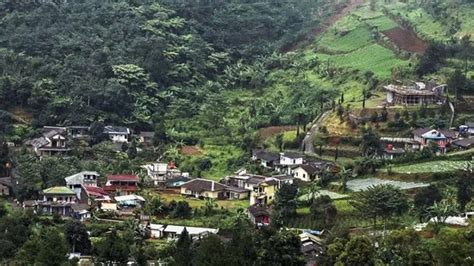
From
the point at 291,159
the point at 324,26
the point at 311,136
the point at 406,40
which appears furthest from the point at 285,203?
the point at 324,26

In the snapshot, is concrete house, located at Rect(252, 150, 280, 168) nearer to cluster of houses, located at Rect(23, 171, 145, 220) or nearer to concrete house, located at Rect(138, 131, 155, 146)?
cluster of houses, located at Rect(23, 171, 145, 220)

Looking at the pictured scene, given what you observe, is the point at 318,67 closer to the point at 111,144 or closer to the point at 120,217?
the point at 111,144

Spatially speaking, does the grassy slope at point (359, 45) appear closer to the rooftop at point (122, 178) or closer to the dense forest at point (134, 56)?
the dense forest at point (134, 56)

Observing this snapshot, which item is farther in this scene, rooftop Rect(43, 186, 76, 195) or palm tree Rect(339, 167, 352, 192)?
rooftop Rect(43, 186, 76, 195)

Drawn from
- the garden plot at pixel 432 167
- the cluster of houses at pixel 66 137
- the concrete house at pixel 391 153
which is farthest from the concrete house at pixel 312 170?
the cluster of houses at pixel 66 137

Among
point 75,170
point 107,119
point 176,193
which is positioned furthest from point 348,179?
point 107,119

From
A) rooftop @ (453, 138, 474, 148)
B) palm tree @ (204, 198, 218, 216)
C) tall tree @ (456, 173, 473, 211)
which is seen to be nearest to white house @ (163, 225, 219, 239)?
palm tree @ (204, 198, 218, 216)

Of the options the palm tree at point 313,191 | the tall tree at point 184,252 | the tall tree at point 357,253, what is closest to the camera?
the tall tree at point 357,253
